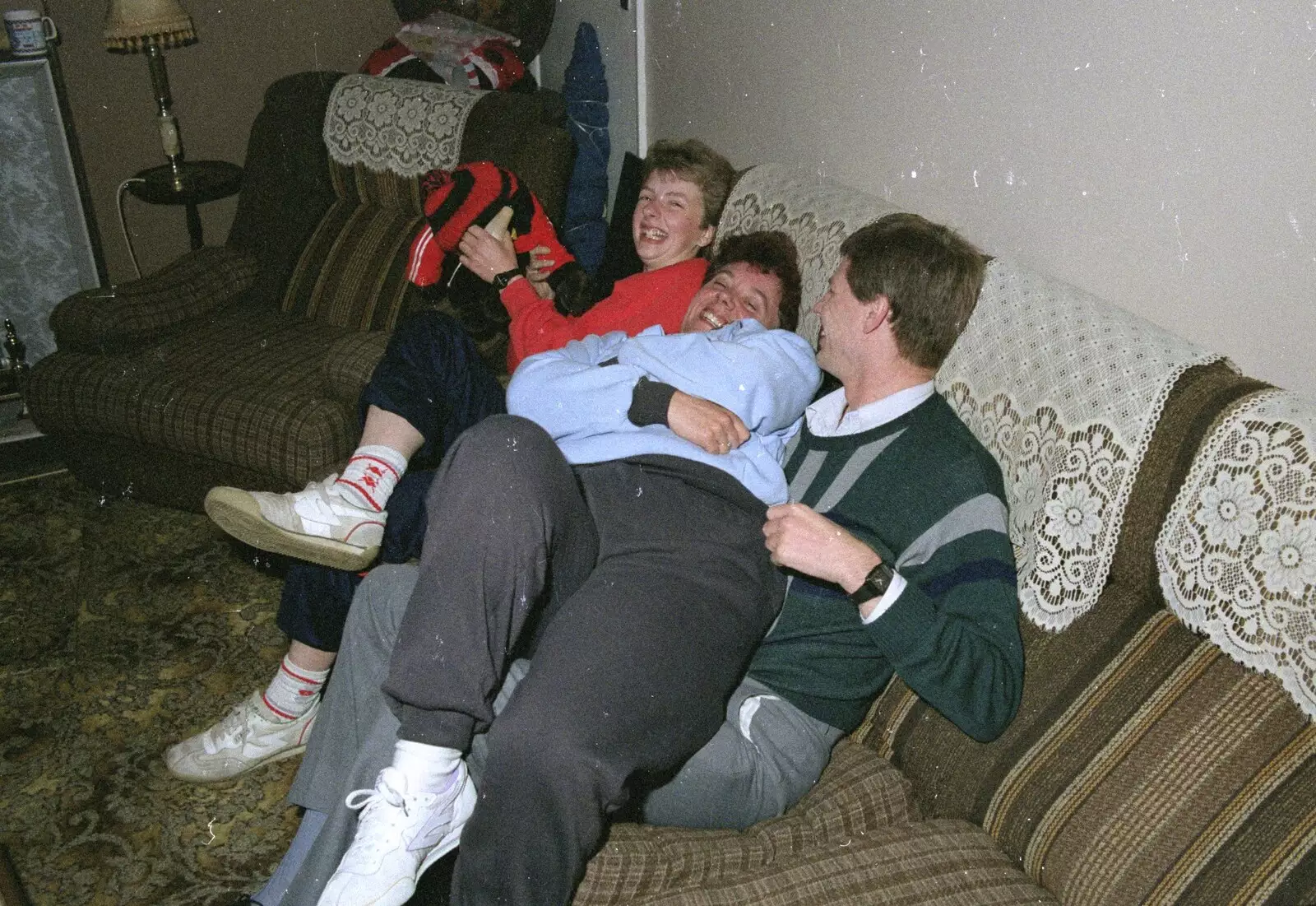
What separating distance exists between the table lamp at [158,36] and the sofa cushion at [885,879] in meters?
3.19

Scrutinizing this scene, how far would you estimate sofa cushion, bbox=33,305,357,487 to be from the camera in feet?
7.89

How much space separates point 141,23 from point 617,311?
7.52 ft

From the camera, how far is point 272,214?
10.2 ft

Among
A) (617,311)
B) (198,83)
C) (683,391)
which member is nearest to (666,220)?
(617,311)

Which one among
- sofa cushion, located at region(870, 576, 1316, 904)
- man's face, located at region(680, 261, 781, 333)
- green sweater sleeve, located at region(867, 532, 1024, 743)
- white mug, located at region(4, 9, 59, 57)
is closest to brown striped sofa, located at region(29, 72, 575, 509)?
white mug, located at region(4, 9, 59, 57)

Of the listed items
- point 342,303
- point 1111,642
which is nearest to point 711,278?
point 1111,642

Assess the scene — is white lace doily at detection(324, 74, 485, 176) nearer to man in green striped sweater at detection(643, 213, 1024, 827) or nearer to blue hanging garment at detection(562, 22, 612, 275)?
blue hanging garment at detection(562, 22, 612, 275)

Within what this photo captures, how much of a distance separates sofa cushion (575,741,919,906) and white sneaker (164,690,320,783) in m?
0.85

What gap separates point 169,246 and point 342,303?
1.55 m

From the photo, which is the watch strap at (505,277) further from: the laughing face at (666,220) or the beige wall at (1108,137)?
the beige wall at (1108,137)

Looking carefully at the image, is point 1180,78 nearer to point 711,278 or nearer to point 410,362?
point 711,278

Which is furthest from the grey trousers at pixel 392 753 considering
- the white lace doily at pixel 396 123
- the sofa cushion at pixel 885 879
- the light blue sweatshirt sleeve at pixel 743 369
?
the white lace doily at pixel 396 123

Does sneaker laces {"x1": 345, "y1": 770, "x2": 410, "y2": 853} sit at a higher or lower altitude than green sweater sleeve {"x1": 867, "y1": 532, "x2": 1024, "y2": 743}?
lower

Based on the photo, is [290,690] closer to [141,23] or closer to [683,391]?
[683,391]
